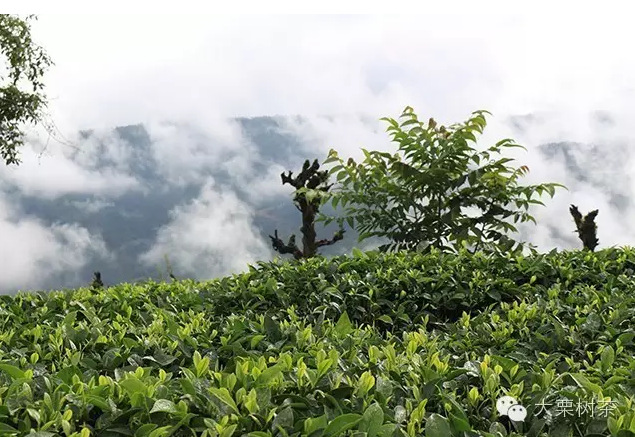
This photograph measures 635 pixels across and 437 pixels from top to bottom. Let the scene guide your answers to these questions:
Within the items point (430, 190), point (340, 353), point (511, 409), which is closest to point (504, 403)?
point (511, 409)

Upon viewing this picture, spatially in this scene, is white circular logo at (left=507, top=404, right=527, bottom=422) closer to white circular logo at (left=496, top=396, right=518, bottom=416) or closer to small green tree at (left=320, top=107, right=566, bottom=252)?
white circular logo at (left=496, top=396, right=518, bottom=416)

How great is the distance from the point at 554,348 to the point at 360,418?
1458 mm

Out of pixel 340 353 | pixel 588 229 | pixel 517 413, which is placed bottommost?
pixel 517 413

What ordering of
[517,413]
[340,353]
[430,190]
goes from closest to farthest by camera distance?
[517,413] < [340,353] < [430,190]

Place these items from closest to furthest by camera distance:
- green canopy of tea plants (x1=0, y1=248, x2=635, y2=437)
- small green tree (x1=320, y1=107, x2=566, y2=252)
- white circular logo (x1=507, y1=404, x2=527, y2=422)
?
green canopy of tea plants (x1=0, y1=248, x2=635, y2=437)
white circular logo (x1=507, y1=404, x2=527, y2=422)
small green tree (x1=320, y1=107, x2=566, y2=252)

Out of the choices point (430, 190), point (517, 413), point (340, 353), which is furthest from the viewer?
point (430, 190)

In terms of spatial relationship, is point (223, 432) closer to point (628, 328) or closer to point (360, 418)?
point (360, 418)

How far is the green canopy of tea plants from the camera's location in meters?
1.81

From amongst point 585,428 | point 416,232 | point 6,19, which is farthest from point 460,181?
point 6,19

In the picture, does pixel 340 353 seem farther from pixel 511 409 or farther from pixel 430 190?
pixel 430 190

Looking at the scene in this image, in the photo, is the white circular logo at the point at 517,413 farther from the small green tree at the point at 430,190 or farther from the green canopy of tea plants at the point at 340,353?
the small green tree at the point at 430,190

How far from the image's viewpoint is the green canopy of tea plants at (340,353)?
1806 mm

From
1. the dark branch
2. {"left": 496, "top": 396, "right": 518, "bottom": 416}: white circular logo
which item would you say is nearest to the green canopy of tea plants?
{"left": 496, "top": 396, "right": 518, "bottom": 416}: white circular logo

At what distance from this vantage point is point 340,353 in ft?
8.21
